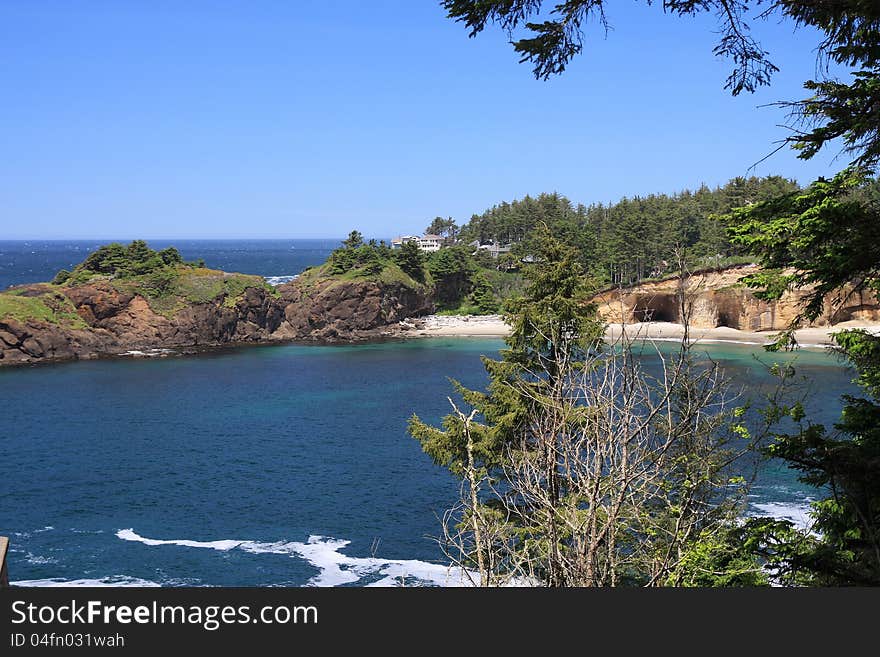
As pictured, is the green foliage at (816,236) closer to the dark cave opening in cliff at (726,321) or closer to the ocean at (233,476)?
the ocean at (233,476)

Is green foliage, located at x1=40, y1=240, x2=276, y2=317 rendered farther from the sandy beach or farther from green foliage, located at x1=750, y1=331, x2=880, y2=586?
green foliage, located at x1=750, y1=331, x2=880, y2=586

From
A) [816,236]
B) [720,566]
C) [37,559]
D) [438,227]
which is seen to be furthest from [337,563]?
[438,227]

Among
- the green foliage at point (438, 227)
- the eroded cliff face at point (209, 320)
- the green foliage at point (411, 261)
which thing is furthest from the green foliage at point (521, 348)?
the green foliage at point (438, 227)

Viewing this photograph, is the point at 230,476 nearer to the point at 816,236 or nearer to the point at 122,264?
the point at 816,236

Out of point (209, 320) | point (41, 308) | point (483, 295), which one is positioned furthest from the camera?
point (483, 295)

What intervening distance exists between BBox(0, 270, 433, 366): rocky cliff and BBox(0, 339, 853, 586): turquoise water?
6.21 meters

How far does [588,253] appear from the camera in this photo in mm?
69062

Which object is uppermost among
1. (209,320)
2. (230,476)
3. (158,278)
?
(158,278)

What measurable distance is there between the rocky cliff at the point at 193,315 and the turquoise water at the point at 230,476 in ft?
20.4

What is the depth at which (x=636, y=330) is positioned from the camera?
53.8 m

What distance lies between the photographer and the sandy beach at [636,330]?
190ft

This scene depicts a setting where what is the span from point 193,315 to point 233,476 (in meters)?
37.3

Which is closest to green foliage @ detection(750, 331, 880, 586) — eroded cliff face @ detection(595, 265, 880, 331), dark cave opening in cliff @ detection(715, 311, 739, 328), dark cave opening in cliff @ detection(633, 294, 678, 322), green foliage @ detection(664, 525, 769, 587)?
green foliage @ detection(664, 525, 769, 587)

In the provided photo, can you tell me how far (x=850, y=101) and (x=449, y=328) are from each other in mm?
64747
